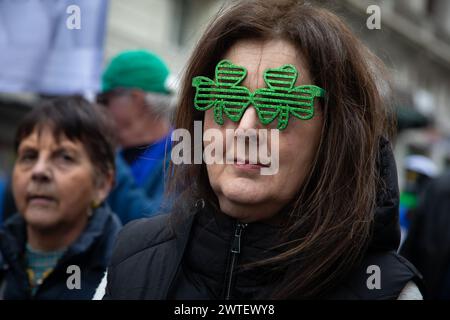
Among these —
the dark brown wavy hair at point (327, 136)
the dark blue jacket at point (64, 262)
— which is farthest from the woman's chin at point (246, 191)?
the dark blue jacket at point (64, 262)

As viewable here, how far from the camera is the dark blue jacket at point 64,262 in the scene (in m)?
2.31

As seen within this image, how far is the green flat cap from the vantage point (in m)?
3.34

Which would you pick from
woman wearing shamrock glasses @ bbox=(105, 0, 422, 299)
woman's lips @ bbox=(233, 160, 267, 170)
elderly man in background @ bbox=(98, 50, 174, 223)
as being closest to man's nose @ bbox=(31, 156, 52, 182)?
elderly man in background @ bbox=(98, 50, 174, 223)

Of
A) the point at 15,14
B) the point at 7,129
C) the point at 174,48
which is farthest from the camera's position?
the point at 174,48

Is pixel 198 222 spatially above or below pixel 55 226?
above

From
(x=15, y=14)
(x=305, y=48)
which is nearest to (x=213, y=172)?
(x=305, y=48)

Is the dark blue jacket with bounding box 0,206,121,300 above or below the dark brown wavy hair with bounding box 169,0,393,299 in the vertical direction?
below

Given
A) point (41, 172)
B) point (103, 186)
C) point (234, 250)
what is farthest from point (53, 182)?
point (234, 250)

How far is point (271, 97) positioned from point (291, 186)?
0.23 m

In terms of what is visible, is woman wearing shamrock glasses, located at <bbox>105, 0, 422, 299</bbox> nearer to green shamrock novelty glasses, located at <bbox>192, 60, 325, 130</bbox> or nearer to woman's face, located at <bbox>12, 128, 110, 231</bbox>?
green shamrock novelty glasses, located at <bbox>192, 60, 325, 130</bbox>

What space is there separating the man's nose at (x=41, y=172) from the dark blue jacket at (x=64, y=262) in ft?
0.83

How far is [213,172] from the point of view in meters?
1.53
